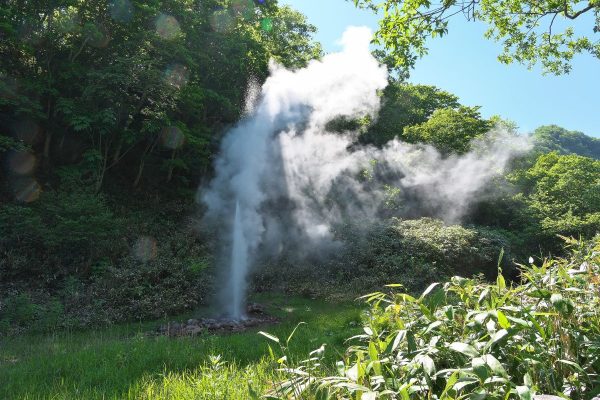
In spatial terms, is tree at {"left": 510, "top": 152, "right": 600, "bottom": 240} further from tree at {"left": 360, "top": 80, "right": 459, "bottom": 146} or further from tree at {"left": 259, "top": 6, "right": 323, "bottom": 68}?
tree at {"left": 259, "top": 6, "right": 323, "bottom": 68}

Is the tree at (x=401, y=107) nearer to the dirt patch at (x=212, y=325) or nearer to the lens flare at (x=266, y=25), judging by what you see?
the lens flare at (x=266, y=25)

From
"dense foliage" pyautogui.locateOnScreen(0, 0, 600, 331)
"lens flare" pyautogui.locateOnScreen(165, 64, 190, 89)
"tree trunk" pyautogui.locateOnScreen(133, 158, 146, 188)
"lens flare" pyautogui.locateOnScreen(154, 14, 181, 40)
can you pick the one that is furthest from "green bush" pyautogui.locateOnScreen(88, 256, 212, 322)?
"lens flare" pyautogui.locateOnScreen(154, 14, 181, 40)

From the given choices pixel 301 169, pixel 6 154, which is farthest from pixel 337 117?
pixel 6 154

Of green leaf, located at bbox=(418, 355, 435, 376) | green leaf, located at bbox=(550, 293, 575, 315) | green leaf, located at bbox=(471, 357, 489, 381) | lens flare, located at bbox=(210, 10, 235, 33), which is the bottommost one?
green leaf, located at bbox=(418, 355, 435, 376)

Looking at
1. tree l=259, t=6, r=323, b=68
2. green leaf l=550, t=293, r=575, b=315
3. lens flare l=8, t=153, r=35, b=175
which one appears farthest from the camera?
tree l=259, t=6, r=323, b=68

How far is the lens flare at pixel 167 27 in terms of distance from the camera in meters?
16.7

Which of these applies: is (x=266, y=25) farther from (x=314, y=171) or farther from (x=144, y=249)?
(x=144, y=249)

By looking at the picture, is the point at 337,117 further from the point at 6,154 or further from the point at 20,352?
the point at 20,352

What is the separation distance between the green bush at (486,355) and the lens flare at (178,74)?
15653mm

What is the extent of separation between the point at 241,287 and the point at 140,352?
5839mm

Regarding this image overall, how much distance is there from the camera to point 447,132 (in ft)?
74.9

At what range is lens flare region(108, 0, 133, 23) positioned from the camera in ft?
52.2

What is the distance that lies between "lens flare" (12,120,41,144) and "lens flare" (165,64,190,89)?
5433mm

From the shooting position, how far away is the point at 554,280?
2064 mm
